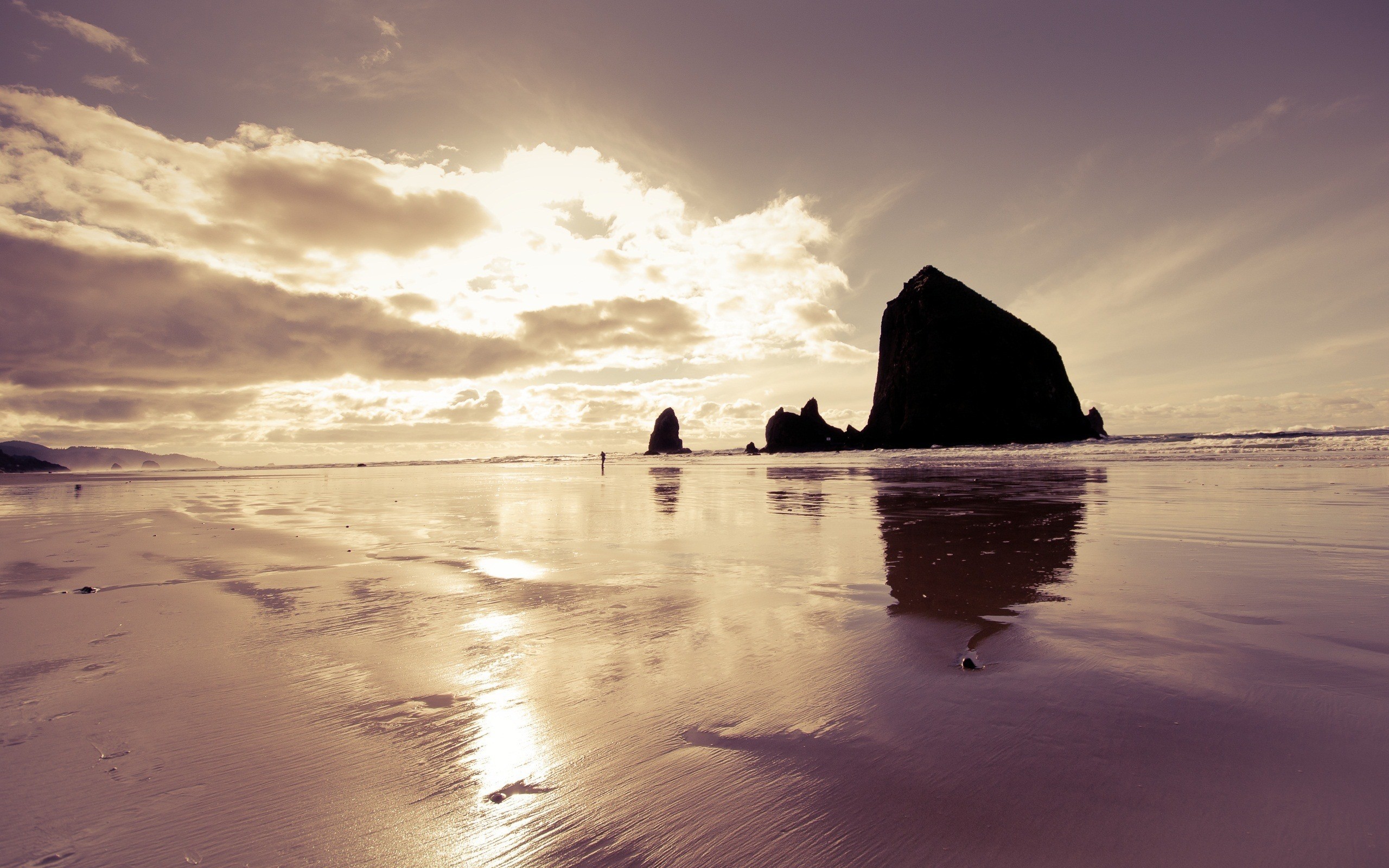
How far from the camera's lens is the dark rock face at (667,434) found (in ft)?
363

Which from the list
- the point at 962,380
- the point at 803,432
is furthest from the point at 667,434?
the point at 962,380

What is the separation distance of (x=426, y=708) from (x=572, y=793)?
1.19 metres

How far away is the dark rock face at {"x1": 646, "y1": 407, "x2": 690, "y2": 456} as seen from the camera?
110688 mm

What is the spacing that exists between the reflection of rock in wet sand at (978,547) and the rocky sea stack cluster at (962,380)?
52237 mm

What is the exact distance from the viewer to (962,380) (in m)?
64.4

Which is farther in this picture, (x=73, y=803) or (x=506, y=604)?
(x=506, y=604)

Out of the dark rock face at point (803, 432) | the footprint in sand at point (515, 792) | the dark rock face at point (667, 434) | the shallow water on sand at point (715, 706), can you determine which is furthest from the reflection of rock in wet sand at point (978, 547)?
the dark rock face at point (667, 434)

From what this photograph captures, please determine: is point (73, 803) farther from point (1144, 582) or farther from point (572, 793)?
point (1144, 582)

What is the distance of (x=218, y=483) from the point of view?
3061 cm

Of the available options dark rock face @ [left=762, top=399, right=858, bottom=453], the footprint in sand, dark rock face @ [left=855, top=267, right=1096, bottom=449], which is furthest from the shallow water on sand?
dark rock face @ [left=762, top=399, right=858, bottom=453]

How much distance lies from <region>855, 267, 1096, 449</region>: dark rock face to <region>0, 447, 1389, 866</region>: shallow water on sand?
197 ft

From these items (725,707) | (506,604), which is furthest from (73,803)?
(506,604)

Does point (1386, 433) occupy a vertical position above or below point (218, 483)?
above

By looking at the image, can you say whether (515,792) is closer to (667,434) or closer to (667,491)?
(667,491)
